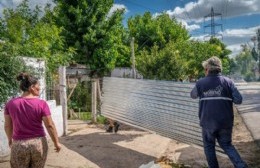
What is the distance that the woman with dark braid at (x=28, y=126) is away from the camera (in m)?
4.09

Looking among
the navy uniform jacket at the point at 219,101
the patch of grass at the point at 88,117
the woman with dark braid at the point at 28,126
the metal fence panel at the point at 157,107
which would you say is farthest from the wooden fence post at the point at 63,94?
the woman with dark braid at the point at 28,126

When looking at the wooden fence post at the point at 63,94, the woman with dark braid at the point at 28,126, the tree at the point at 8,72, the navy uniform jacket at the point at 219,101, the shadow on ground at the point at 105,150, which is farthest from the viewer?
the wooden fence post at the point at 63,94

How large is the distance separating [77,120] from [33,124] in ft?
29.0

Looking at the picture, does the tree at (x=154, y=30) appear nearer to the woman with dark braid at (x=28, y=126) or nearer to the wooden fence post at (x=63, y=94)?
the wooden fence post at (x=63, y=94)

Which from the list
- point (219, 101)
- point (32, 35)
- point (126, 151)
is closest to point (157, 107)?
point (126, 151)

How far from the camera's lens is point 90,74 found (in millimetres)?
23234

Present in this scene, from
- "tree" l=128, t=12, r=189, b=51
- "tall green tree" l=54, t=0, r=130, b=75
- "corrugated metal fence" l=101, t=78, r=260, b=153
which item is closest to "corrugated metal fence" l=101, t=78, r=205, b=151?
"corrugated metal fence" l=101, t=78, r=260, b=153

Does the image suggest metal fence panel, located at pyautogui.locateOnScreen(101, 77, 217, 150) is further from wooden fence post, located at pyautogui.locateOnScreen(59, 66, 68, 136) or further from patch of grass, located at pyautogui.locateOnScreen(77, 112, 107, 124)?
patch of grass, located at pyautogui.locateOnScreen(77, 112, 107, 124)

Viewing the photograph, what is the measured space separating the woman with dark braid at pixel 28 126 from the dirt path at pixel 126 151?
2590 millimetres

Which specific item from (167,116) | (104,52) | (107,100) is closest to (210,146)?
(167,116)

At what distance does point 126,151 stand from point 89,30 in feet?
50.6

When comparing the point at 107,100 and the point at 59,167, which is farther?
the point at 107,100

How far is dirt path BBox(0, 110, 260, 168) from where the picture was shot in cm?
663

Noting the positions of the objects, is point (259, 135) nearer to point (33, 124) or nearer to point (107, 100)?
point (107, 100)
